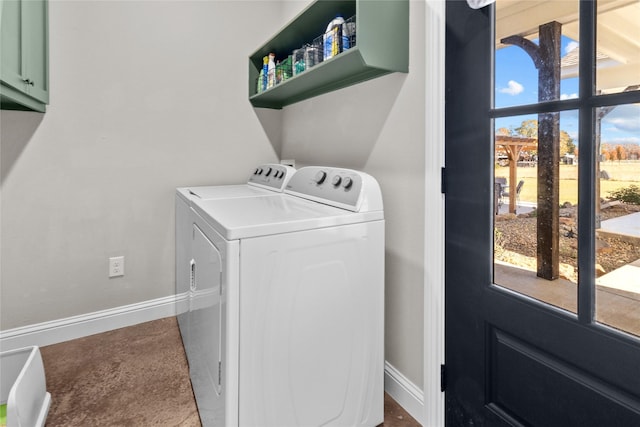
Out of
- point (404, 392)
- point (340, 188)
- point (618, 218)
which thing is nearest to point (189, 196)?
point (340, 188)

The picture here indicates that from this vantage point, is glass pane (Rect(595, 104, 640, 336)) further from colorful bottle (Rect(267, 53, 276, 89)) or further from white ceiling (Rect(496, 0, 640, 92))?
colorful bottle (Rect(267, 53, 276, 89))

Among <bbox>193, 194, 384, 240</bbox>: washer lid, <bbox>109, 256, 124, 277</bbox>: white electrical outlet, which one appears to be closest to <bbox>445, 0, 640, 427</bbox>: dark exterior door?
<bbox>193, 194, 384, 240</bbox>: washer lid

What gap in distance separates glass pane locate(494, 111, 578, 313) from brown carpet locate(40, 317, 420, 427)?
2.62 feet

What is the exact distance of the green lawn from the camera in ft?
2.83

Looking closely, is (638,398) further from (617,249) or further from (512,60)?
(512,60)

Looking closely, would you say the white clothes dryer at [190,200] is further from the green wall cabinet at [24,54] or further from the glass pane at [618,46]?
the glass pane at [618,46]

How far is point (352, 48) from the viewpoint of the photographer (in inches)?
54.0

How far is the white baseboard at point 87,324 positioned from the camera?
77.2 inches

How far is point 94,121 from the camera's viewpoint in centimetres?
207

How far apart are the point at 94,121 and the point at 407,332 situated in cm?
209

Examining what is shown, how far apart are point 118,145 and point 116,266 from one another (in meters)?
0.76

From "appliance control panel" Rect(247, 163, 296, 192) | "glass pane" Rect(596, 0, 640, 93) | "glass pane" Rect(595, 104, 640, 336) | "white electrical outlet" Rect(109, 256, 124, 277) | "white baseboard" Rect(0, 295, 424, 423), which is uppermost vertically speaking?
"glass pane" Rect(596, 0, 640, 93)

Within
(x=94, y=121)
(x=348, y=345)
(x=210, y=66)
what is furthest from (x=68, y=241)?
(x=348, y=345)

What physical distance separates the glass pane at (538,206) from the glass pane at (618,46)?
0.12 metres
